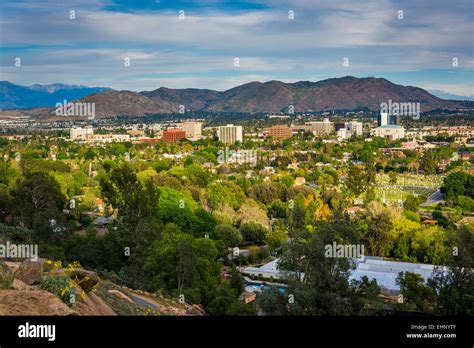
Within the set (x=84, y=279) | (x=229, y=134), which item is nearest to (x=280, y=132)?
(x=229, y=134)

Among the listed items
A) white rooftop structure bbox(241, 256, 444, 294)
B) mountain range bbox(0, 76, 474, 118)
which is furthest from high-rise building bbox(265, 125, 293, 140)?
white rooftop structure bbox(241, 256, 444, 294)

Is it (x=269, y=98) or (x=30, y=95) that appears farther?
(x=269, y=98)

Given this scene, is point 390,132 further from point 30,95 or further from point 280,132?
point 30,95

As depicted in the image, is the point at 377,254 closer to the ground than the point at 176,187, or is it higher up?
closer to the ground

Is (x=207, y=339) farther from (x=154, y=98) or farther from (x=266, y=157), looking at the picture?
(x=154, y=98)

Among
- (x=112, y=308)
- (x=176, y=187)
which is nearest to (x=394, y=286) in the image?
(x=112, y=308)

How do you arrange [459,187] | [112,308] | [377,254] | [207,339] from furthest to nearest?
[459,187]
[377,254]
[112,308]
[207,339]

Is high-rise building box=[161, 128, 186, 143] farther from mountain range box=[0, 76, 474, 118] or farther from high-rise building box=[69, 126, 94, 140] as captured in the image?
mountain range box=[0, 76, 474, 118]
